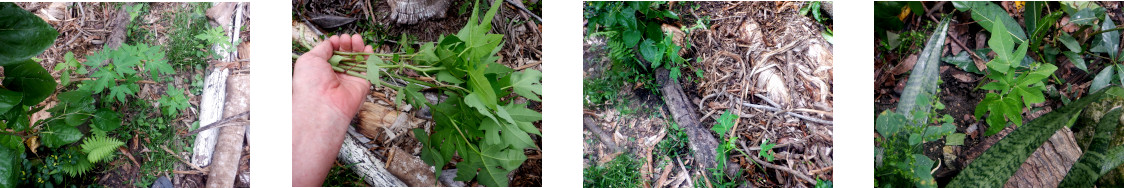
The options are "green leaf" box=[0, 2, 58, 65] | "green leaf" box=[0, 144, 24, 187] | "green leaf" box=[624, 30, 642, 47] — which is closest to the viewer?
"green leaf" box=[0, 2, 58, 65]

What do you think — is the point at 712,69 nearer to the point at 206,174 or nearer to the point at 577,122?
the point at 577,122

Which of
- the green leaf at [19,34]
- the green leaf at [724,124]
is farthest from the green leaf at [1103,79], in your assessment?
the green leaf at [19,34]

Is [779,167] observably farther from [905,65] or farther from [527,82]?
[527,82]

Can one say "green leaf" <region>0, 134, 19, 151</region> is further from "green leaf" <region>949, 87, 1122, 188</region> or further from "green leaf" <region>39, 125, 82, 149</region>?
"green leaf" <region>949, 87, 1122, 188</region>

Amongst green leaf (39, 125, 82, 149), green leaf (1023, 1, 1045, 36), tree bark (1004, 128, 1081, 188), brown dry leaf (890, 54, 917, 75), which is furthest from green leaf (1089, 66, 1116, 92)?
green leaf (39, 125, 82, 149)

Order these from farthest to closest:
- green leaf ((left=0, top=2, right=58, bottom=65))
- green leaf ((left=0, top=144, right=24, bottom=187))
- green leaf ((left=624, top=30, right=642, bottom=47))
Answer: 1. green leaf ((left=624, top=30, right=642, bottom=47))
2. green leaf ((left=0, top=144, right=24, bottom=187))
3. green leaf ((left=0, top=2, right=58, bottom=65))

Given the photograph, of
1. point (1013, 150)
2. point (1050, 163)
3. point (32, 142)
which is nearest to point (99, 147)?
point (32, 142)

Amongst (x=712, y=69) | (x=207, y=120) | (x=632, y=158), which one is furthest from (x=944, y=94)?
(x=207, y=120)
